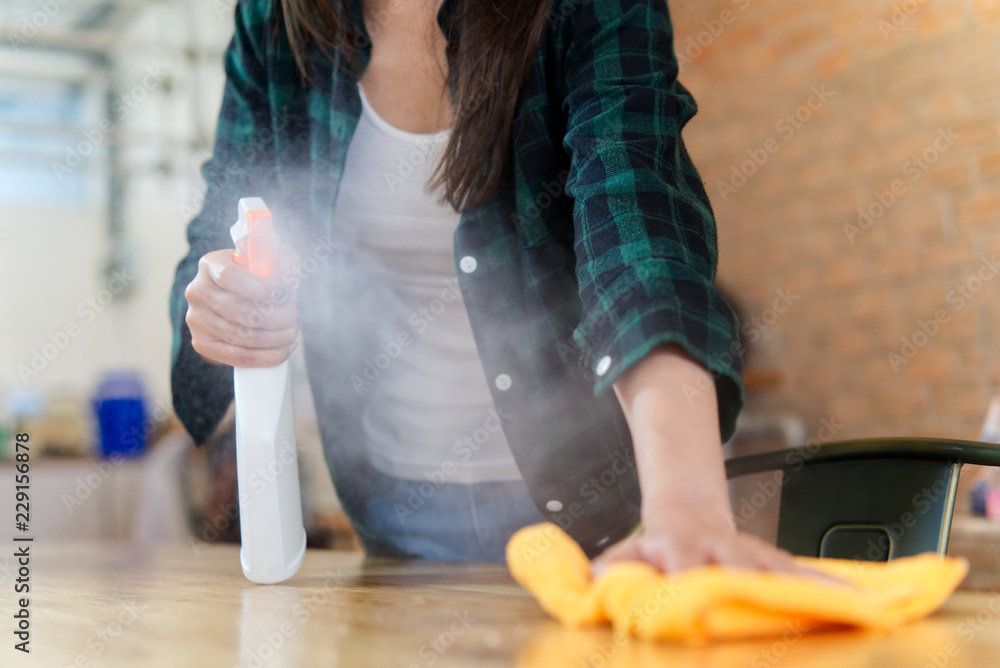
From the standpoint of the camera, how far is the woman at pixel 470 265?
0.49 metres

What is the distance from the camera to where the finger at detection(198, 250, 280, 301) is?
0.54 meters

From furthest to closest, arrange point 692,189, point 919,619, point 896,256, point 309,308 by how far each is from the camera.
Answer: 1. point 896,256
2. point 309,308
3. point 692,189
4. point 919,619

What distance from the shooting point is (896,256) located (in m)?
2.11

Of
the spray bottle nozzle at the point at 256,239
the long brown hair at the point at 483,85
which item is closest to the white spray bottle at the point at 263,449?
the spray bottle nozzle at the point at 256,239

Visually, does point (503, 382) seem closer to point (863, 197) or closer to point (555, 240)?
point (555, 240)

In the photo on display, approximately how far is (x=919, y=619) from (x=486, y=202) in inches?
18.3

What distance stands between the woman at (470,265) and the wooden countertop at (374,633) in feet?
0.42

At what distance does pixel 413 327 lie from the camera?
0.81m

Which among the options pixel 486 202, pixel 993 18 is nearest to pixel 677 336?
pixel 486 202

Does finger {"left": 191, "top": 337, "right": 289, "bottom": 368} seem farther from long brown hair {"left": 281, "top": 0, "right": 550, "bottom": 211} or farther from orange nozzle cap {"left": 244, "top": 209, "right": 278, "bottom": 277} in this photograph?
long brown hair {"left": 281, "top": 0, "right": 550, "bottom": 211}

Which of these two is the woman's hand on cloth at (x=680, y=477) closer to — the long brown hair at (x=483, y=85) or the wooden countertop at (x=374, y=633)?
the wooden countertop at (x=374, y=633)

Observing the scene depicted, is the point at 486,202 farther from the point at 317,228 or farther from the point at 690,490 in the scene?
the point at 690,490

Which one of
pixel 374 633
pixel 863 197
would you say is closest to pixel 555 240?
pixel 374 633

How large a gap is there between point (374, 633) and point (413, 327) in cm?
49
